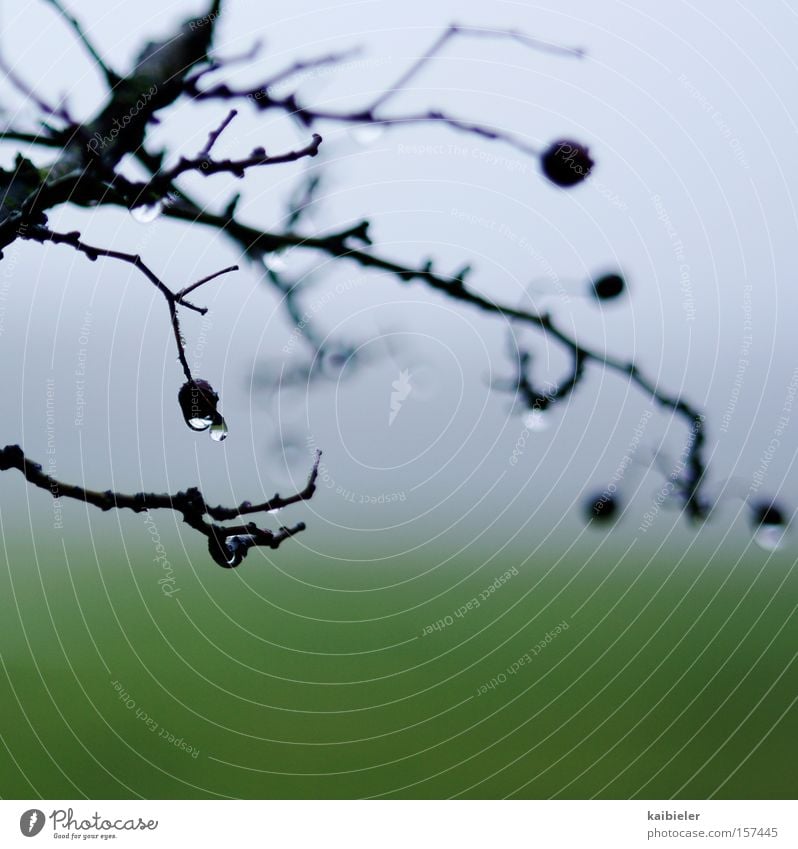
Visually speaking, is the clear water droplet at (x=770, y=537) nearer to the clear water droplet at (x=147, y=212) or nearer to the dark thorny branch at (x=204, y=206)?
the dark thorny branch at (x=204, y=206)

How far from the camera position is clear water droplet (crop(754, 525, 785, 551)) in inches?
22.0

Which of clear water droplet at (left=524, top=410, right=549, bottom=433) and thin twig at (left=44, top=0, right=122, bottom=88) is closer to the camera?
thin twig at (left=44, top=0, right=122, bottom=88)

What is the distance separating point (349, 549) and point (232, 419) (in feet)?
0.41

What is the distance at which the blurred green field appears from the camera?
55cm

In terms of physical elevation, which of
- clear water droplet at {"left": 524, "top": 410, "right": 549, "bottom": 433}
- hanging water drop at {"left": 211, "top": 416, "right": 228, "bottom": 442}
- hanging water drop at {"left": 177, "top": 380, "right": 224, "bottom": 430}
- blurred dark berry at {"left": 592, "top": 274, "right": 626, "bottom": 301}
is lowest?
hanging water drop at {"left": 177, "top": 380, "right": 224, "bottom": 430}

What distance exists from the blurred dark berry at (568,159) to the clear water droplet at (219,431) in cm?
28

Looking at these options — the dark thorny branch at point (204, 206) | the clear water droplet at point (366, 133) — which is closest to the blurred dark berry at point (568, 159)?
the dark thorny branch at point (204, 206)

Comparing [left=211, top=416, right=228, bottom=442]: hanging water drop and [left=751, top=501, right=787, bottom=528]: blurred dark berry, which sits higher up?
[left=211, top=416, right=228, bottom=442]: hanging water drop

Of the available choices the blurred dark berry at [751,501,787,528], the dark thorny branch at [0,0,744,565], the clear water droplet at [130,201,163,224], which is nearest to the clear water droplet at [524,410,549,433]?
the dark thorny branch at [0,0,744,565]

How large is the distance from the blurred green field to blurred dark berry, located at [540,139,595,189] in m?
0.26

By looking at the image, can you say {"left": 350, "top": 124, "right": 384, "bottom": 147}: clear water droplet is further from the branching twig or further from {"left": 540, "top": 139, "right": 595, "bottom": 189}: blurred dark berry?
the branching twig

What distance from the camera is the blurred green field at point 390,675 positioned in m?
0.55
